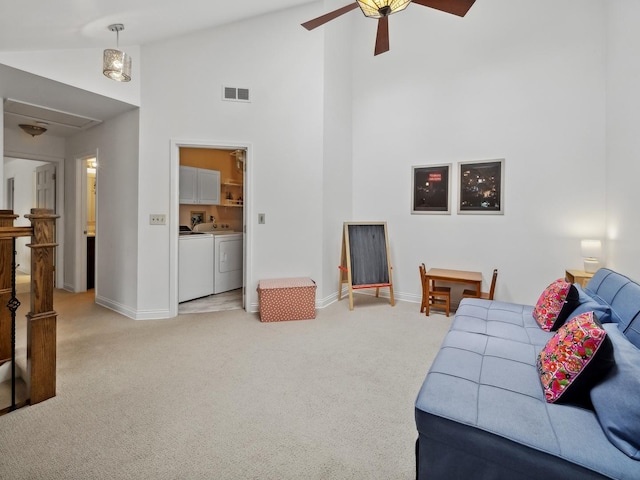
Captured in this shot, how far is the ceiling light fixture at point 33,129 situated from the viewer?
4082mm

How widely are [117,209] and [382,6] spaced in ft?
11.7

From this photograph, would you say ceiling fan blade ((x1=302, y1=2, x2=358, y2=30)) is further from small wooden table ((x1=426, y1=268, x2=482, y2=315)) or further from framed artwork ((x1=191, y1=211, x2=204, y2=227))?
framed artwork ((x1=191, y1=211, x2=204, y2=227))

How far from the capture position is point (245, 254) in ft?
12.6

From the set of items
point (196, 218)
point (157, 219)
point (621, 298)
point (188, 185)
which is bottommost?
point (621, 298)

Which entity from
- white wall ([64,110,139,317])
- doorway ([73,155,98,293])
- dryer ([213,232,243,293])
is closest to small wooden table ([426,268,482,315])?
dryer ([213,232,243,293])

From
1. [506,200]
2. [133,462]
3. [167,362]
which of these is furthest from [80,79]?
[506,200]

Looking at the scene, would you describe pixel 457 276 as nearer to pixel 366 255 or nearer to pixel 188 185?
pixel 366 255

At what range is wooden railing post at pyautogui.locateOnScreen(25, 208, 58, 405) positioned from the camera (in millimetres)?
1936

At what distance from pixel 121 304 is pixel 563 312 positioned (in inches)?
172

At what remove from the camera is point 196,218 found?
17.5ft

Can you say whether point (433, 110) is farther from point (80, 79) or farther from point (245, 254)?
point (80, 79)

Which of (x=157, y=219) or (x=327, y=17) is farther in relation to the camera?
(x=157, y=219)

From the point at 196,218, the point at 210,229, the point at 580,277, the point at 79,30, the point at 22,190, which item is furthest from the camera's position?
the point at 22,190

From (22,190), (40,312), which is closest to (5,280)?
(40,312)
